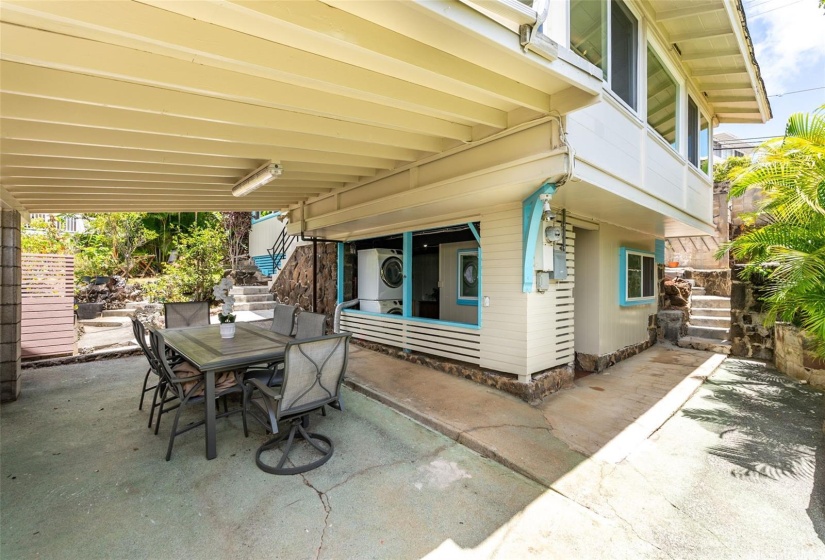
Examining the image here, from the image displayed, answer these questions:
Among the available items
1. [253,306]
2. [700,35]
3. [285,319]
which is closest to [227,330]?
[285,319]

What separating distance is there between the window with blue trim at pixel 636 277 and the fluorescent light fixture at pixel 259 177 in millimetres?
5354

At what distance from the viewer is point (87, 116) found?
8.33 ft

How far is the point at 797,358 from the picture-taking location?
4.90m

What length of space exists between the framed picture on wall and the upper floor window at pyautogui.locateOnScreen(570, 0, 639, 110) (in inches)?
119

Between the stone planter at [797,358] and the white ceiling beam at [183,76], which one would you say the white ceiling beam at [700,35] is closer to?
the white ceiling beam at [183,76]

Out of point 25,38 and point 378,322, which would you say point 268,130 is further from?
point 378,322

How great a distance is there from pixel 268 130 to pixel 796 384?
7261mm

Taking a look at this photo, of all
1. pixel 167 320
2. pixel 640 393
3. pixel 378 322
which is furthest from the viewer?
pixel 378 322

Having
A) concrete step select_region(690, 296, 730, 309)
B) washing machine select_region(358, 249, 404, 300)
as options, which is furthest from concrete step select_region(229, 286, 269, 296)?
concrete step select_region(690, 296, 730, 309)

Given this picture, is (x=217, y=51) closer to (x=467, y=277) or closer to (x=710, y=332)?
(x=467, y=277)

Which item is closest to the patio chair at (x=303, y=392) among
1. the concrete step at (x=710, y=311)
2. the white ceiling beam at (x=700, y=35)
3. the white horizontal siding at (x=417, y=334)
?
the white horizontal siding at (x=417, y=334)

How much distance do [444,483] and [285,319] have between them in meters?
3.43

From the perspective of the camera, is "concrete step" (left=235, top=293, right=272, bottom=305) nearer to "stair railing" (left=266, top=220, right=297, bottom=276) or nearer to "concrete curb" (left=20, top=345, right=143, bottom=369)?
"stair railing" (left=266, top=220, right=297, bottom=276)

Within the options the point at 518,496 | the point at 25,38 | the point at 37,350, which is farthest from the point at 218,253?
the point at 518,496
